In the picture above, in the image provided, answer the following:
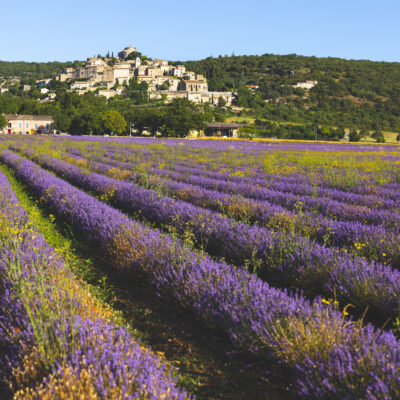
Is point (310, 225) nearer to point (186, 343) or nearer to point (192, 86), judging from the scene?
point (186, 343)

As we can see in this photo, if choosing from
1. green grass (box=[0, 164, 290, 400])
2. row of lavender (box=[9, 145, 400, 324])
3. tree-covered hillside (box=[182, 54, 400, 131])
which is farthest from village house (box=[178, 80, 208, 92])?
green grass (box=[0, 164, 290, 400])

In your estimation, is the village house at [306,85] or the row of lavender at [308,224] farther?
the village house at [306,85]

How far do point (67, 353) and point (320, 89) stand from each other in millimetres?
140145

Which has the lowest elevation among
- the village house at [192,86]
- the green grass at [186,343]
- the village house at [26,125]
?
the green grass at [186,343]

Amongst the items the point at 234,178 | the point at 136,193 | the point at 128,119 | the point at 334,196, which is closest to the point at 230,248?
the point at 136,193

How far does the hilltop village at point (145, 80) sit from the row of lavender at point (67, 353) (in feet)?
446

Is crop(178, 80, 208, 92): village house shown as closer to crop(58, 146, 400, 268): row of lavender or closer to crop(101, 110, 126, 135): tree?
crop(101, 110, 126, 135): tree

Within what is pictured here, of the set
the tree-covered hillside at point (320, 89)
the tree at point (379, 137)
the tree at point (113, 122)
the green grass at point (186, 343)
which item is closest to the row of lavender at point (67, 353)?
the green grass at point (186, 343)

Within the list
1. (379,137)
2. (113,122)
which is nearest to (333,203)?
(113,122)

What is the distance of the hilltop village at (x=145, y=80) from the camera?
140250 mm

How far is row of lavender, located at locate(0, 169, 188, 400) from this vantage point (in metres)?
1.63

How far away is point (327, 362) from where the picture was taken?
1.90 m

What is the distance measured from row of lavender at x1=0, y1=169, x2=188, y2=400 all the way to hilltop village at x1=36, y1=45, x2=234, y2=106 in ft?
446

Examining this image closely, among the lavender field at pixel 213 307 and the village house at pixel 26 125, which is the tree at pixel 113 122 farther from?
the lavender field at pixel 213 307
